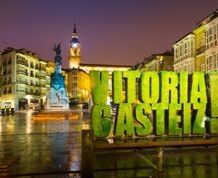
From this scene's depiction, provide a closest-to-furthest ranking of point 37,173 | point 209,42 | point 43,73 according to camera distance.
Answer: point 37,173
point 209,42
point 43,73

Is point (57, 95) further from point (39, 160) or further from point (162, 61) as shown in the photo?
point (39, 160)

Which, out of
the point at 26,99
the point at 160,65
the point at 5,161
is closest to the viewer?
the point at 5,161

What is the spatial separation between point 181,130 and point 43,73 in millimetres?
126742

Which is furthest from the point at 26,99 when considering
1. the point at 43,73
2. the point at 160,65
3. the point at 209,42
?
the point at 209,42

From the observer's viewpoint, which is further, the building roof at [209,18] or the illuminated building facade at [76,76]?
the illuminated building facade at [76,76]

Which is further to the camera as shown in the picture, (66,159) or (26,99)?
(26,99)

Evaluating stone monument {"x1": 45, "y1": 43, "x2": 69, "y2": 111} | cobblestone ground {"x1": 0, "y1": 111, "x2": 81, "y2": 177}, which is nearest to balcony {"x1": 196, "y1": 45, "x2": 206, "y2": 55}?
stone monument {"x1": 45, "y1": 43, "x2": 69, "y2": 111}

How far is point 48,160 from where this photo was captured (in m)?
14.0

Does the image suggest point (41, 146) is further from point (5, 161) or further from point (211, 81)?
point (211, 81)

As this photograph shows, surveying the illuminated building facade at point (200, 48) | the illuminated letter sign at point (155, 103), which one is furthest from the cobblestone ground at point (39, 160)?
the illuminated building facade at point (200, 48)

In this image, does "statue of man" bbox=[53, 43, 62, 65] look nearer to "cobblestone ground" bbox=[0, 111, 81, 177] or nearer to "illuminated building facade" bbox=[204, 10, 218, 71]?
"illuminated building facade" bbox=[204, 10, 218, 71]

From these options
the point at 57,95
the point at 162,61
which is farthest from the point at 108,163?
the point at 162,61

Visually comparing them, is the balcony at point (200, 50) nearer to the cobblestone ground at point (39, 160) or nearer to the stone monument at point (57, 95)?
the stone monument at point (57, 95)

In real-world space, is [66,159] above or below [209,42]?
below
